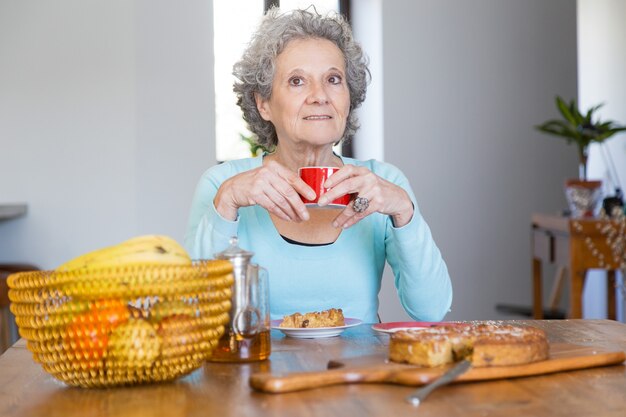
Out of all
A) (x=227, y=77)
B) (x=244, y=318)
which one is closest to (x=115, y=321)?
(x=244, y=318)

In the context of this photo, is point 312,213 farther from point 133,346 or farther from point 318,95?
point 133,346

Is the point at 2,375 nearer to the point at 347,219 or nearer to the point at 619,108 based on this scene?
the point at 347,219

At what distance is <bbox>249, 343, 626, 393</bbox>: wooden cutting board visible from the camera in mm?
992

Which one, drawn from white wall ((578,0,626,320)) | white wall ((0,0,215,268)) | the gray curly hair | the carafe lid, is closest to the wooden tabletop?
the carafe lid

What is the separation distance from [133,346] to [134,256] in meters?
0.10

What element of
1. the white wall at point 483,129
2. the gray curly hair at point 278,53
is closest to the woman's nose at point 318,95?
the gray curly hair at point 278,53

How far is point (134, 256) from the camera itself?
1031 millimetres

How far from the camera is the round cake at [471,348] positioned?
1.04m

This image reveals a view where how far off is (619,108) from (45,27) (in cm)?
287

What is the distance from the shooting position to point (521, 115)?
4.74m

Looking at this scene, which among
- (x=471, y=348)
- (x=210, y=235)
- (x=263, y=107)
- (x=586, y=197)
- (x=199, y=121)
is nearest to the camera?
(x=471, y=348)

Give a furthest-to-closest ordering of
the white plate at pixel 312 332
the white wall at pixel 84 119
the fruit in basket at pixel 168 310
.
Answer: the white wall at pixel 84 119 < the white plate at pixel 312 332 < the fruit in basket at pixel 168 310

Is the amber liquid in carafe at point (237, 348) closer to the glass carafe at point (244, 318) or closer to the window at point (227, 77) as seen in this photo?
the glass carafe at point (244, 318)

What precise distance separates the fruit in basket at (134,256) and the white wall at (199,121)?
127 inches
